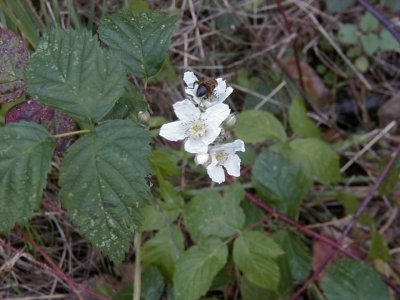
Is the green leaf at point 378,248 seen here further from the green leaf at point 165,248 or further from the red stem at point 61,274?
the red stem at point 61,274

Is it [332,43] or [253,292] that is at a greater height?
[332,43]

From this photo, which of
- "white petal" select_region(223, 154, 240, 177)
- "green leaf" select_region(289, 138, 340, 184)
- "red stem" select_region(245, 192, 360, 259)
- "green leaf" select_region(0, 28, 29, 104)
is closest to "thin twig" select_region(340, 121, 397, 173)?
"green leaf" select_region(289, 138, 340, 184)

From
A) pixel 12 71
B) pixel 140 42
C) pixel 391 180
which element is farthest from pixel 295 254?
pixel 12 71

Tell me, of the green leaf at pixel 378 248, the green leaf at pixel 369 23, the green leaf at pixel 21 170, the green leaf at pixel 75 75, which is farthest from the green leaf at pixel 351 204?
the green leaf at pixel 21 170

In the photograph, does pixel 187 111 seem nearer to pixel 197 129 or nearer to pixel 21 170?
pixel 197 129

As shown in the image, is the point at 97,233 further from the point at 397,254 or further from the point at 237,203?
the point at 397,254

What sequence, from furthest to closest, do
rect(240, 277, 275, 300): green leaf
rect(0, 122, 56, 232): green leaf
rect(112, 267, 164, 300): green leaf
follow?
rect(240, 277, 275, 300): green leaf
rect(112, 267, 164, 300): green leaf
rect(0, 122, 56, 232): green leaf

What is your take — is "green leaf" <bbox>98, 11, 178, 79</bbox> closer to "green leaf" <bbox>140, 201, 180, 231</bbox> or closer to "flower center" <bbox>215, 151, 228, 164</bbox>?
"flower center" <bbox>215, 151, 228, 164</bbox>
